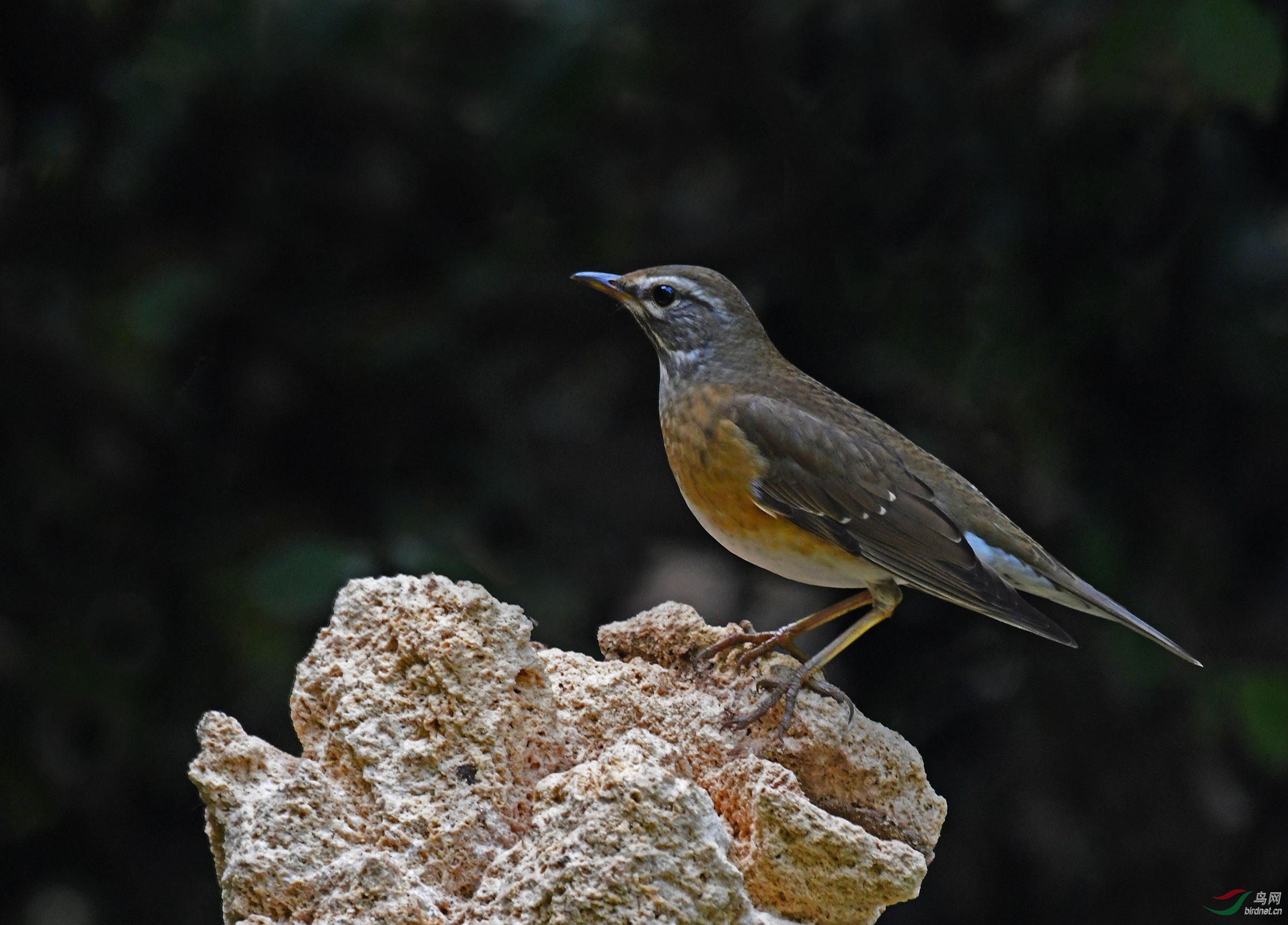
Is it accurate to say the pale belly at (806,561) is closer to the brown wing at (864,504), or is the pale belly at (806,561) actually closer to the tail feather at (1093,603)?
the brown wing at (864,504)

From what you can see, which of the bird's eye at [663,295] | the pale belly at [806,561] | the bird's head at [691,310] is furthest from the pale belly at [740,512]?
the bird's eye at [663,295]

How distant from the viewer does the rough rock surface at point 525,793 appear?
230cm

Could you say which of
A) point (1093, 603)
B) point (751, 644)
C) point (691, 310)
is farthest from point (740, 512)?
point (1093, 603)

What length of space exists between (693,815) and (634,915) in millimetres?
181

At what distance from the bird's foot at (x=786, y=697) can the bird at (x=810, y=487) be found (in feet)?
0.76

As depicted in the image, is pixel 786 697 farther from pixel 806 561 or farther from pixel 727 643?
pixel 806 561

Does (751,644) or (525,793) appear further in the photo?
(751,644)

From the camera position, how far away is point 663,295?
156 inches

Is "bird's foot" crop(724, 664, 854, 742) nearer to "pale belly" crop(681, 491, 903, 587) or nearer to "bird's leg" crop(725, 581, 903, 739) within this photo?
"bird's leg" crop(725, 581, 903, 739)

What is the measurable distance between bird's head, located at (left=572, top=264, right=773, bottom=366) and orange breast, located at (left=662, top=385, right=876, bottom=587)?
17cm

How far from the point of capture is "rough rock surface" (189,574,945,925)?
2.30m

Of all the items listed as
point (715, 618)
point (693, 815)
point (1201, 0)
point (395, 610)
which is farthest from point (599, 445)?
point (693, 815)

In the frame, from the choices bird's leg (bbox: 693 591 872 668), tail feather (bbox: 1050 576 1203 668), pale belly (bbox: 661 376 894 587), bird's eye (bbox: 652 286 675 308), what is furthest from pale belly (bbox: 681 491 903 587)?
bird's eye (bbox: 652 286 675 308)

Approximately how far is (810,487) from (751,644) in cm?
58
